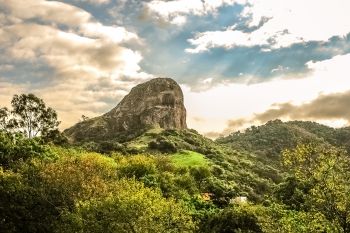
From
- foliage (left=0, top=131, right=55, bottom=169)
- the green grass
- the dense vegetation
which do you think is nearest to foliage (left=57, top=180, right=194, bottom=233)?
the dense vegetation

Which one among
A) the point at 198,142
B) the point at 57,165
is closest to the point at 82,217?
the point at 57,165

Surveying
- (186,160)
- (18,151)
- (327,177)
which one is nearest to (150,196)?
(327,177)

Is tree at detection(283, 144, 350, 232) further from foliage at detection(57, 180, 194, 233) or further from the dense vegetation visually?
foliage at detection(57, 180, 194, 233)

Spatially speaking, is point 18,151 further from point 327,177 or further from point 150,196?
point 327,177

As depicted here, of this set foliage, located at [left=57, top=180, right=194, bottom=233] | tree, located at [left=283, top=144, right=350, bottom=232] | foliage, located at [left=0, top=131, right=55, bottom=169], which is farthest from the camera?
foliage, located at [left=0, top=131, right=55, bottom=169]

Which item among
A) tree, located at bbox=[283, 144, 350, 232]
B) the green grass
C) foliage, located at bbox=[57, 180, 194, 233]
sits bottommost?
foliage, located at bbox=[57, 180, 194, 233]

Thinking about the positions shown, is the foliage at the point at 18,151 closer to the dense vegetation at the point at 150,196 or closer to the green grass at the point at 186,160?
the dense vegetation at the point at 150,196

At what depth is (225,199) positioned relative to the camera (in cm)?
7625

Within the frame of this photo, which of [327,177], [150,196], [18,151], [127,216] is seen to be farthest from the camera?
[18,151]

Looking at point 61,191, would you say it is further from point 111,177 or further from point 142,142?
point 142,142

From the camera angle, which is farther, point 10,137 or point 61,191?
point 10,137

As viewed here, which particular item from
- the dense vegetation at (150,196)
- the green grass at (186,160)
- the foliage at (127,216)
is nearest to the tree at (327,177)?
the dense vegetation at (150,196)

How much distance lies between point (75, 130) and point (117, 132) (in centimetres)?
2025

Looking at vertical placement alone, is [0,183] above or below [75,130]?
below
